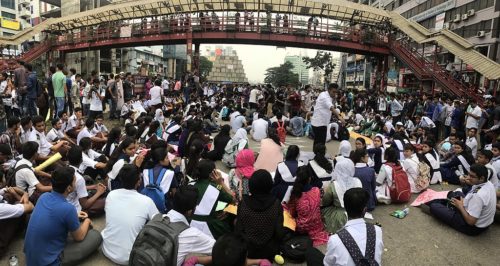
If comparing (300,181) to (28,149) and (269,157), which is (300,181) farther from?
(28,149)

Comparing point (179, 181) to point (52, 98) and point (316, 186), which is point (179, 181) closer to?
point (316, 186)

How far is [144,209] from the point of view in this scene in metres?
3.18

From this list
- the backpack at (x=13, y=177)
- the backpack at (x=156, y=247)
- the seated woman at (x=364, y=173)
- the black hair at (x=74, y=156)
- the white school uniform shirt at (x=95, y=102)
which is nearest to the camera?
the backpack at (x=156, y=247)

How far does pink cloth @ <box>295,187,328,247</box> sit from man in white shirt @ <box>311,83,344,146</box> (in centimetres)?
289

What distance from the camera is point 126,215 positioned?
3.13 meters

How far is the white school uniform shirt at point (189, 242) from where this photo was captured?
287 centimetres

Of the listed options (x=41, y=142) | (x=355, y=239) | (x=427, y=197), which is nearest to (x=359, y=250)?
(x=355, y=239)

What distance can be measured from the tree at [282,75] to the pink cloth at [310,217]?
196ft

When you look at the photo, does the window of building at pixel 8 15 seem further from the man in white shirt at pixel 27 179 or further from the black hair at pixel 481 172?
the black hair at pixel 481 172

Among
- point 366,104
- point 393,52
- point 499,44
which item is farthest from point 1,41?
point 499,44

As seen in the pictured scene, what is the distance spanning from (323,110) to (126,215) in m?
4.68

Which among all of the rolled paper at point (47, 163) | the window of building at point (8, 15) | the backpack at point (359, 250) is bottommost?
the backpack at point (359, 250)

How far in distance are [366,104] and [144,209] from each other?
1577 cm

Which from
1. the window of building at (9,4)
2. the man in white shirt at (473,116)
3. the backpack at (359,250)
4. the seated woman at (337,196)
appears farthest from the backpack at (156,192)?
the window of building at (9,4)
